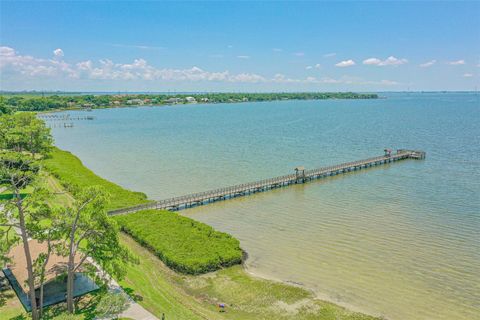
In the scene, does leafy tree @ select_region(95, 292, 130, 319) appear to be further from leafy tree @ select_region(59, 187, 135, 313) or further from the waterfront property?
the waterfront property

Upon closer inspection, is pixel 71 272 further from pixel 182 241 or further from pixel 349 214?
pixel 349 214

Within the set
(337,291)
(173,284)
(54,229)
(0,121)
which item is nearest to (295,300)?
(337,291)

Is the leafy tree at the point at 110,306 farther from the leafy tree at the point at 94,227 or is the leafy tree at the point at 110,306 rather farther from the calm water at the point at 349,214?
the calm water at the point at 349,214

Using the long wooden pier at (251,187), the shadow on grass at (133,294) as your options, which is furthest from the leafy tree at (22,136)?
the shadow on grass at (133,294)

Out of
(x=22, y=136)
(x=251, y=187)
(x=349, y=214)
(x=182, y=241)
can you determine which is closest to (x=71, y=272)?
(x=182, y=241)

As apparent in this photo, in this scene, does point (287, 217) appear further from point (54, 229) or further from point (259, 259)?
point (54, 229)
